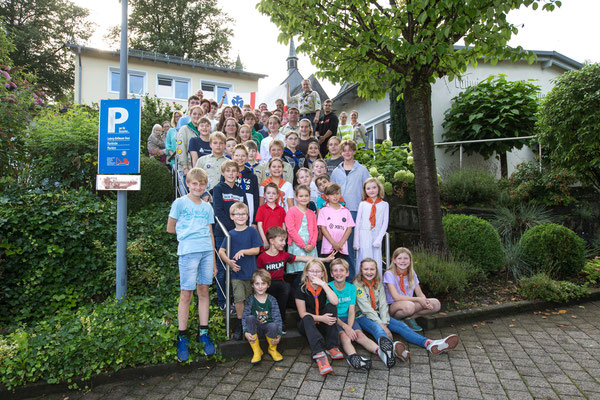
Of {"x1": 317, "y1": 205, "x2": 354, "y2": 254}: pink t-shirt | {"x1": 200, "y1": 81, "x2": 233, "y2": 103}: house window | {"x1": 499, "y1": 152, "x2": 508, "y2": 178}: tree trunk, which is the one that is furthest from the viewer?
{"x1": 200, "y1": 81, "x2": 233, "y2": 103}: house window

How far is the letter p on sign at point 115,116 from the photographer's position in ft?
14.1

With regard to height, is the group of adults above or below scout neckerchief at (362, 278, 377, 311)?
above

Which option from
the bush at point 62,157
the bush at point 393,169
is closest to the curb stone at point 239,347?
the bush at point 393,169

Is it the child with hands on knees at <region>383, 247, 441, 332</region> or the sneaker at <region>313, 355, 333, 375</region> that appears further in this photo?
the child with hands on knees at <region>383, 247, 441, 332</region>

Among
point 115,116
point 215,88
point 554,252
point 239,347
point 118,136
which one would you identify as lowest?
point 239,347

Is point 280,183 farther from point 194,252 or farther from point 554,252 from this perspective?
point 554,252

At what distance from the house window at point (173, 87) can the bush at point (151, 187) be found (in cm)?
1659

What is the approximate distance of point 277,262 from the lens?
441cm

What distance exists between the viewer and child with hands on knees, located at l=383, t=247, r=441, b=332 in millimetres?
4520

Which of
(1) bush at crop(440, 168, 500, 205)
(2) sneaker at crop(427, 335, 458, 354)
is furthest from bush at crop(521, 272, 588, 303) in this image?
(1) bush at crop(440, 168, 500, 205)

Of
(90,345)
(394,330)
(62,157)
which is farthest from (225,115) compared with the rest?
(394,330)

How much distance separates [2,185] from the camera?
5.62 meters

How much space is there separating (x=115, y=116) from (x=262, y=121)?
509 centimetres

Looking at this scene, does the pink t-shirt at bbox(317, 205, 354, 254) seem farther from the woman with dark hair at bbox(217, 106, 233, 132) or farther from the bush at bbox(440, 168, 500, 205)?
the bush at bbox(440, 168, 500, 205)
